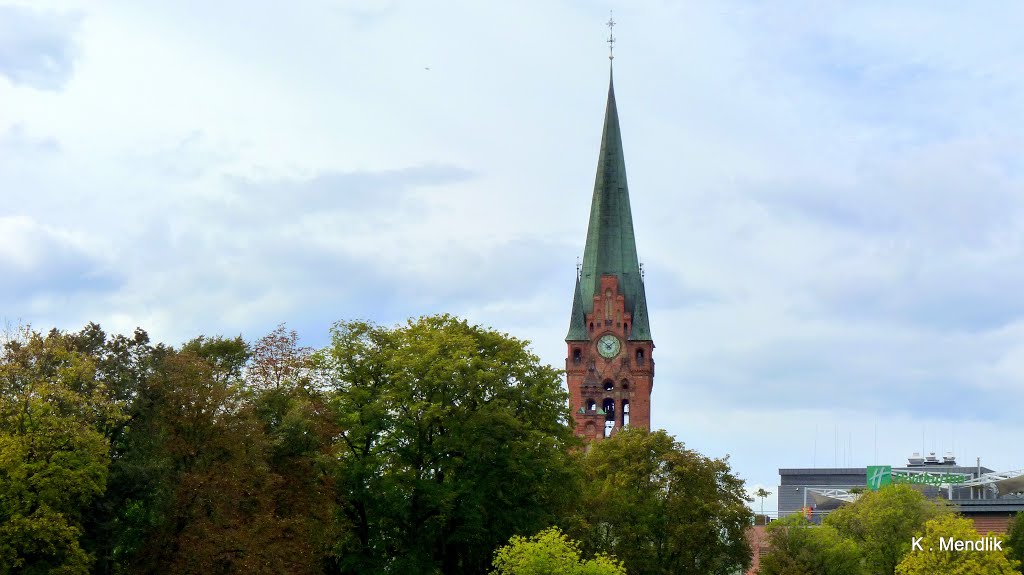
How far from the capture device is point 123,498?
67000mm

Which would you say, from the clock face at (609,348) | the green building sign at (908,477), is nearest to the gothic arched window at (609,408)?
the clock face at (609,348)

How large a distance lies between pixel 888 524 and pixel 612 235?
87020mm

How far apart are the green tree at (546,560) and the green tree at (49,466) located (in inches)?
743

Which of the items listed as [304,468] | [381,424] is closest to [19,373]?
[304,468]

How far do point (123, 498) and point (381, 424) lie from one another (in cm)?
1738

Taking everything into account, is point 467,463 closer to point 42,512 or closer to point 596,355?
point 42,512

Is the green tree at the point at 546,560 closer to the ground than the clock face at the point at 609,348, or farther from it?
closer to the ground

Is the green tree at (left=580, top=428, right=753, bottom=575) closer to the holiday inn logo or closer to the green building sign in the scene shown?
the green building sign

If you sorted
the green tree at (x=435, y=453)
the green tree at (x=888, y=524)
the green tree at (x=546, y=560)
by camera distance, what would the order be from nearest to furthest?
the green tree at (x=546, y=560), the green tree at (x=435, y=453), the green tree at (x=888, y=524)

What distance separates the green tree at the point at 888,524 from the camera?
107 meters

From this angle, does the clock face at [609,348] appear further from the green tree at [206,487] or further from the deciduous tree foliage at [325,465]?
the green tree at [206,487]

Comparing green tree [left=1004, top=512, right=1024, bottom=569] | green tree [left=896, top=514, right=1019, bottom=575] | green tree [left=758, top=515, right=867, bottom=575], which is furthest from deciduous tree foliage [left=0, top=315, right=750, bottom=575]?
green tree [left=1004, top=512, right=1024, bottom=569]

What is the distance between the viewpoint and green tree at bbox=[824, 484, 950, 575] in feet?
352

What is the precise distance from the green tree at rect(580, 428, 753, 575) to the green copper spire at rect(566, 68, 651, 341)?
9278 centimetres
